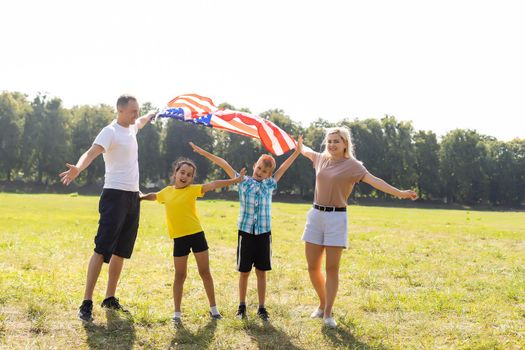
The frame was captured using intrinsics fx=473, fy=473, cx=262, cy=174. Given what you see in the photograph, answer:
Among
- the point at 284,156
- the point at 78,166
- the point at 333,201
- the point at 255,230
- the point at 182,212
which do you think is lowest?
the point at 255,230

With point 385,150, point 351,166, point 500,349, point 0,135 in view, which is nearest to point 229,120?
point 351,166

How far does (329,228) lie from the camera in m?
6.26

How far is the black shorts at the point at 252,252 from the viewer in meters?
6.43

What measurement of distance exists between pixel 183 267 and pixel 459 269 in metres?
6.92

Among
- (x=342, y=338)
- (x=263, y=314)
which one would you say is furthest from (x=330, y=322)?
(x=263, y=314)

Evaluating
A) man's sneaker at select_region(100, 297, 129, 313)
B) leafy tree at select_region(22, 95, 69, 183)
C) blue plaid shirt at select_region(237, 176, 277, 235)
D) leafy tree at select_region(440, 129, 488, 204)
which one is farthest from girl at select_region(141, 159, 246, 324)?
leafy tree at select_region(440, 129, 488, 204)

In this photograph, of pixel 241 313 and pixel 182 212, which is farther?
pixel 241 313

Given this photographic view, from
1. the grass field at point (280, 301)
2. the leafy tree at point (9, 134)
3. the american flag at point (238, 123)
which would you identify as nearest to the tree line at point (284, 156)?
the leafy tree at point (9, 134)

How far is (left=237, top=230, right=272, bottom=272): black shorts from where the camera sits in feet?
21.1

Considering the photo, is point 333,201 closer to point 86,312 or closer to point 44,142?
point 86,312

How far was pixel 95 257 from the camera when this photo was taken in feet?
20.5

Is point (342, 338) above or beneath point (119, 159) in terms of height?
beneath

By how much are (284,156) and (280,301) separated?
5814 cm

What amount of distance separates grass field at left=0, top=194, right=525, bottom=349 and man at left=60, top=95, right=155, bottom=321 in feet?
1.91
